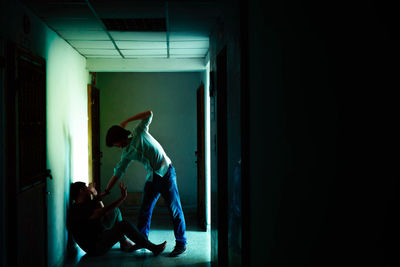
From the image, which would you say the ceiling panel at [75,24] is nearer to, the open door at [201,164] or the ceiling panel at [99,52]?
the ceiling panel at [99,52]

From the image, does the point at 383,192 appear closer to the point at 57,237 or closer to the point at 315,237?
the point at 315,237

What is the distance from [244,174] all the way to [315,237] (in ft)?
3.21

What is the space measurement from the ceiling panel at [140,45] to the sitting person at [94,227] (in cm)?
174

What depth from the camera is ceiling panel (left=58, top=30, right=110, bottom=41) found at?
4.04m

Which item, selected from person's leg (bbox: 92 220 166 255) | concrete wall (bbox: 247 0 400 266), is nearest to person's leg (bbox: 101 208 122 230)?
person's leg (bbox: 92 220 166 255)

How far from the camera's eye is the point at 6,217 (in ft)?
8.78

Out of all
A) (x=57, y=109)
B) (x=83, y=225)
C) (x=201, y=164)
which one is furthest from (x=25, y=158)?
(x=201, y=164)

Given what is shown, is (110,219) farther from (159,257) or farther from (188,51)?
(188,51)

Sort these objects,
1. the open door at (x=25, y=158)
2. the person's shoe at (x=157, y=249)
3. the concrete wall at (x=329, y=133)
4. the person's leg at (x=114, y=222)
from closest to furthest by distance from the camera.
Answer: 1. the concrete wall at (x=329, y=133)
2. the open door at (x=25, y=158)
3. the person's shoe at (x=157, y=249)
4. the person's leg at (x=114, y=222)

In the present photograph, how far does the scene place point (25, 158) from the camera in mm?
2971

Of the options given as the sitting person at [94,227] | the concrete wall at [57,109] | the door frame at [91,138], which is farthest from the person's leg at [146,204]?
the door frame at [91,138]

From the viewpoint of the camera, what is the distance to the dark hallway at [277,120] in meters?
0.79

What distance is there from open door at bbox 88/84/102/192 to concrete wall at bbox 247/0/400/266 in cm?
475

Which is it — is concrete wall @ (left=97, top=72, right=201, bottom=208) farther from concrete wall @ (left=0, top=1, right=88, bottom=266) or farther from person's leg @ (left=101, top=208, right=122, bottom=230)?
person's leg @ (left=101, top=208, right=122, bottom=230)
